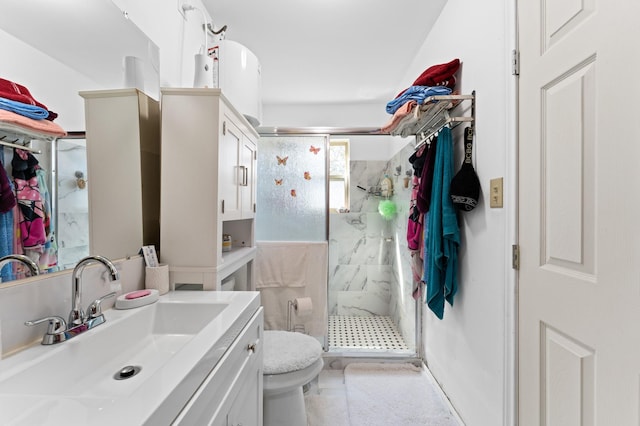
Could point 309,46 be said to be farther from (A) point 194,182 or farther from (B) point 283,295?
(B) point 283,295

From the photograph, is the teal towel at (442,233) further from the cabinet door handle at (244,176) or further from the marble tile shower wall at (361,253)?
the marble tile shower wall at (361,253)

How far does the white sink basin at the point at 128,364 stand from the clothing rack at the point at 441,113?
4.07 ft

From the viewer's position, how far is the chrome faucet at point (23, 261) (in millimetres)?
662

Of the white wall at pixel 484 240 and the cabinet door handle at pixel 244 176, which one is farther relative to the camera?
the cabinet door handle at pixel 244 176

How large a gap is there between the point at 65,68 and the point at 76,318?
74cm

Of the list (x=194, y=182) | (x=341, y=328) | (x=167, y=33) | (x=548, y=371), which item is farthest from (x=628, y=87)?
(x=341, y=328)

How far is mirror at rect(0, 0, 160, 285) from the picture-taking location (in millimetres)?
703

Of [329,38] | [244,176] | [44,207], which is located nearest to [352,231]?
[244,176]

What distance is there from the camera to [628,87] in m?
0.66

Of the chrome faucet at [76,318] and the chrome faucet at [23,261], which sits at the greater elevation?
the chrome faucet at [23,261]

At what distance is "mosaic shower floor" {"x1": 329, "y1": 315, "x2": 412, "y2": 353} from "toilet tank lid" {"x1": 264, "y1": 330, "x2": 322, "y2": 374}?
0.83 meters

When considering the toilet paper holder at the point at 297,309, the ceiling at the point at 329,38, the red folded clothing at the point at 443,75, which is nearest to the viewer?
the red folded clothing at the point at 443,75

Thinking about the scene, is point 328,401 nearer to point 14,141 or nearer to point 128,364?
point 128,364

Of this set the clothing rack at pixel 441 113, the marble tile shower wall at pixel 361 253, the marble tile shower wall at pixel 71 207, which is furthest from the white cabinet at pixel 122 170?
the marble tile shower wall at pixel 361 253
